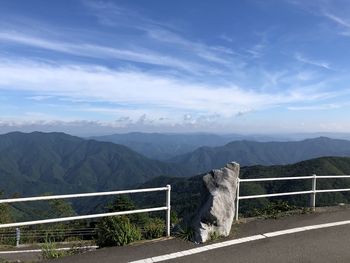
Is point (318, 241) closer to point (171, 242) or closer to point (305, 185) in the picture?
point (171, 242)

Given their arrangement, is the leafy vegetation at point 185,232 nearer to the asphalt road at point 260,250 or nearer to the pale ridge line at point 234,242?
the asphalt road at point 260,250

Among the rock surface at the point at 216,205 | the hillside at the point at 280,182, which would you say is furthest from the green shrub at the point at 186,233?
the hillside at the point at 280,182

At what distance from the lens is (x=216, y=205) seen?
333 inches

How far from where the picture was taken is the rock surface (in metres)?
8.33

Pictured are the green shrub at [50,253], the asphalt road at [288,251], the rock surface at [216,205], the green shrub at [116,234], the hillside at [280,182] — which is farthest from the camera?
the hillside at [280,182]

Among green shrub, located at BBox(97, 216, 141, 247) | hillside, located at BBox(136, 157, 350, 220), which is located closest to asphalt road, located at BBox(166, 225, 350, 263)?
green shrub, located at BBox(97, 216, 141, 247)

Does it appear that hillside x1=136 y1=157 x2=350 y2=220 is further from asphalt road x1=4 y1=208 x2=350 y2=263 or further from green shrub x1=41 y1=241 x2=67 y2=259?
green shrub x1=41 y1=241 x2=67 y2=259

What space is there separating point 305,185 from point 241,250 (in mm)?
123608

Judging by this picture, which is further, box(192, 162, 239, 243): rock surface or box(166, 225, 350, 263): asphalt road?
box(192, 162, 239, 243): rock surface

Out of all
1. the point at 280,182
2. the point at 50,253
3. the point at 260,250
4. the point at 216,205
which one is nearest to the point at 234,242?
the point at 260,250

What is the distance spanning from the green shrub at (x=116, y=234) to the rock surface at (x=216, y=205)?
1.20 metres

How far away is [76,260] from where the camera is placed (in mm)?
7109

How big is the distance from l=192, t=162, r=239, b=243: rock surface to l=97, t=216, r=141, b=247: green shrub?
1.20 meters

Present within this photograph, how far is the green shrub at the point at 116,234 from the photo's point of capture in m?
8.06
